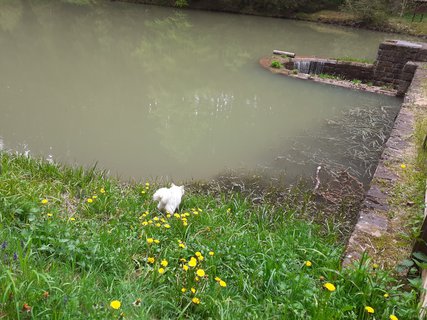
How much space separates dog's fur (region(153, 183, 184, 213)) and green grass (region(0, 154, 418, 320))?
0.43 feet

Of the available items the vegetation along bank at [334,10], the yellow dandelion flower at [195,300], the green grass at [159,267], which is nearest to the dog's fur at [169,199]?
the green grass at [159,267]

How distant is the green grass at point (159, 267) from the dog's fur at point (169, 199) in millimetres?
131

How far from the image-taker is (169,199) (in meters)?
3.46

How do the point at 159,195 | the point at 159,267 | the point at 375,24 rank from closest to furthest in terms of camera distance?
1. the point at 159,267
2. the point at 159,195
3. the point at 375,24

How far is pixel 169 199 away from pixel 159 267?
3.30 feet

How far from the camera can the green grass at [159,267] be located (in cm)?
198

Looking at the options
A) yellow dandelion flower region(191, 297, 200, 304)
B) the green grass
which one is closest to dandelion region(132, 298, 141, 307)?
the green grass

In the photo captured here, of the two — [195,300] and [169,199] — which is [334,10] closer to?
[169,199]

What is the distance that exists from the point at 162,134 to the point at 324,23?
17744 millimetres

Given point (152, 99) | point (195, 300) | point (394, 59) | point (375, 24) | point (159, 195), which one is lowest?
point (375, 24)

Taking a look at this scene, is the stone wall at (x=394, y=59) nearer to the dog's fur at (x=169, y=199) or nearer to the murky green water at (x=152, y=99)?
the murky green water at (x=152, y=99)

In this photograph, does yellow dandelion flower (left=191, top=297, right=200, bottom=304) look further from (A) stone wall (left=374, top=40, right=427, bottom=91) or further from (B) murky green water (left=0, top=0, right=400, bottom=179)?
(A) stone wall (left=374, top=40, right=427, bottom=91)

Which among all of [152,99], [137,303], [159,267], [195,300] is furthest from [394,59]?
[137,303]

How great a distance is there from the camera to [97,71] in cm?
890
